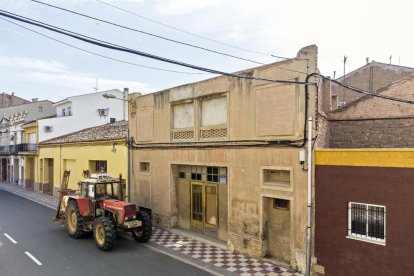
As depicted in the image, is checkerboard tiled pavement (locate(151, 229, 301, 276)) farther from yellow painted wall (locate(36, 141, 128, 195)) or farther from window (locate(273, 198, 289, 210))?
yellow painted wall (locate(36, 141, 128, 195))

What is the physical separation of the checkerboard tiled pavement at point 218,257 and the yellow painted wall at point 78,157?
507 centimetres

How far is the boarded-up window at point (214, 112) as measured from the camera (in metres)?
12.0

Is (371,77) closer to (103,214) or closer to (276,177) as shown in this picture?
(276,177)

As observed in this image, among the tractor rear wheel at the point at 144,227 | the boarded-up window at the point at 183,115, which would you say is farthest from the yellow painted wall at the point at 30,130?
the tractor rear wheel at the point at 144,227

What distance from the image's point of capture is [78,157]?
21391mm

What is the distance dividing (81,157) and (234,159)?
520 inches

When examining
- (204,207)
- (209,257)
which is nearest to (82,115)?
(204,207)

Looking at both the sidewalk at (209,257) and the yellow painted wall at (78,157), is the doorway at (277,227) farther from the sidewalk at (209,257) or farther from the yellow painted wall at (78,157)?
the yellow painted wall at (78,157)

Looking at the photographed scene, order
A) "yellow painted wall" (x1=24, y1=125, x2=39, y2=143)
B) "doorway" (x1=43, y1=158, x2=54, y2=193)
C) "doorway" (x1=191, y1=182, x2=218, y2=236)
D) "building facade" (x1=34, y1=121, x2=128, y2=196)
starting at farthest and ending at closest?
"yellow painted wall" (x1=24, y1=125, x2=39, y2=143) → "doorway" (x1=43, y1=158, x2=54, y2=193) → "building facade" (x1=34, y1=121, x2=128, y2=196) → "doorway" (x1=191, y1=182, x2=218, y2=236)

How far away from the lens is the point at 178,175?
1427 cm

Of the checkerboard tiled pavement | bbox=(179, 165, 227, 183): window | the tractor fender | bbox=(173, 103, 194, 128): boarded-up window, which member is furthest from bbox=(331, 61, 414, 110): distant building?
the tractor fender

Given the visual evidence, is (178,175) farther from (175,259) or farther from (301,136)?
(301,136)

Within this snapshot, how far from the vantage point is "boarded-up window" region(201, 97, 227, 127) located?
12.0 m

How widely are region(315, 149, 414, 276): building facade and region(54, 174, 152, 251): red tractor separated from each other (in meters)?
6.30
